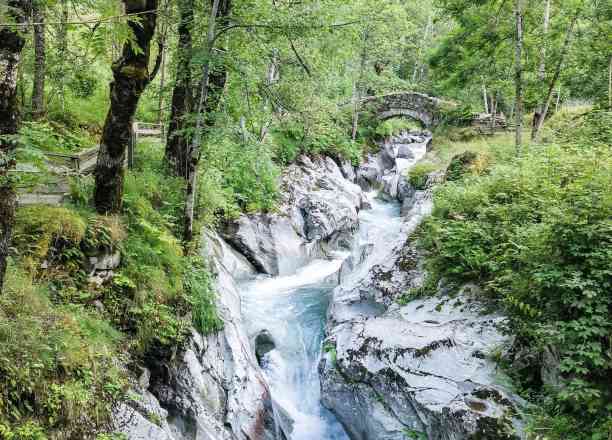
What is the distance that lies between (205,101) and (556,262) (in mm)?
6743

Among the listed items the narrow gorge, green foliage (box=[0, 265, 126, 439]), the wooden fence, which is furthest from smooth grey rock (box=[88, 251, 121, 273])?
the narrow gorge

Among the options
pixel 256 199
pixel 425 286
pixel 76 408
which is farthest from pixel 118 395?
pixel 256 199

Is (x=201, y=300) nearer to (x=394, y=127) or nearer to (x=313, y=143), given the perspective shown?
(x=313, y=143)

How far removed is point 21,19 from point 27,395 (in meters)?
3.59

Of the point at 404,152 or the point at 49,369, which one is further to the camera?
the point at 404,152

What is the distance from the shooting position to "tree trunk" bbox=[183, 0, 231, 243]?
24.7 feet

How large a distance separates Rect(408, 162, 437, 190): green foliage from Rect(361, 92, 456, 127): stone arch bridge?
10.4 m

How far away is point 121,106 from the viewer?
21.3 ft

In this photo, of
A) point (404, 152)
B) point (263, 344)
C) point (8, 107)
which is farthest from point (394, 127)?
point (8, 107)

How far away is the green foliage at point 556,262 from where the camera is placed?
4910 mm

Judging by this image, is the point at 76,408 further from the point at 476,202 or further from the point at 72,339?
the point at 476,202

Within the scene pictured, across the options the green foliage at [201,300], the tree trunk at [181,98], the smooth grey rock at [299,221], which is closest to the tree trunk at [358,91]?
the smooth grey rock at [299,221]

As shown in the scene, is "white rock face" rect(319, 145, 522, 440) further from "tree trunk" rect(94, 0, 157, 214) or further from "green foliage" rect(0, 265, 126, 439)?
"tree trunk" rect(94, 0, 157, 214)

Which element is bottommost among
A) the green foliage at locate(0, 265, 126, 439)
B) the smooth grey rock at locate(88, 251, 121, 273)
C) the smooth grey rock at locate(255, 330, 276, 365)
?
the smooth grey rock at locate(255, 330, 276, 365)
